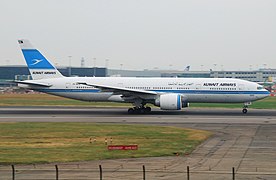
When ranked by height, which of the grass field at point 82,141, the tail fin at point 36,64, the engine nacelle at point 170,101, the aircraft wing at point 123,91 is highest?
the tail fin at point 36,64

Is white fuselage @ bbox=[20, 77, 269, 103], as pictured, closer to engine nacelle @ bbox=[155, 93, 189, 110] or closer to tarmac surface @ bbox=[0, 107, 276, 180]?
engine nacelle @ bbox=[155, 93, 189, 110]

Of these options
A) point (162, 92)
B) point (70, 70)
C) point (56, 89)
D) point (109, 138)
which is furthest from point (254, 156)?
point (70, 70)

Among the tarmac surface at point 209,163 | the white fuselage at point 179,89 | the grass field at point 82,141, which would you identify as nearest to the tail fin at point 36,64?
the white fuselage at point 179,89

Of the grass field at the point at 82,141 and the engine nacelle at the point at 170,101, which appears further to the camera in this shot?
Result: the engine nacelle at the point at 170,101

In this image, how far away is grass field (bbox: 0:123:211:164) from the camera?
25.5 m

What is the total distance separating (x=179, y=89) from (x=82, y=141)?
23.0 meters

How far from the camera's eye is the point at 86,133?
35.3 meters

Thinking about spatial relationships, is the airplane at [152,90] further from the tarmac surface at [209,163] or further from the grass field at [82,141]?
the tarmac surface at [209,163]

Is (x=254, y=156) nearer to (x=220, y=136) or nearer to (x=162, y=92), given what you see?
(x=220, y=136)

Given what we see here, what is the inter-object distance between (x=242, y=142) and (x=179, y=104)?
18950mm

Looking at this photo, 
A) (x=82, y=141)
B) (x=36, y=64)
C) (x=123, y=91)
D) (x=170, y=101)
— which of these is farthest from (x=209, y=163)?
(x=36, y=64)

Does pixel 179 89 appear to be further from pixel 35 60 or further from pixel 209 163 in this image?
pixel 209 163

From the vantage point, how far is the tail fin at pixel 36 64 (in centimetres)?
5666

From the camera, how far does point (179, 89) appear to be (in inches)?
2077
